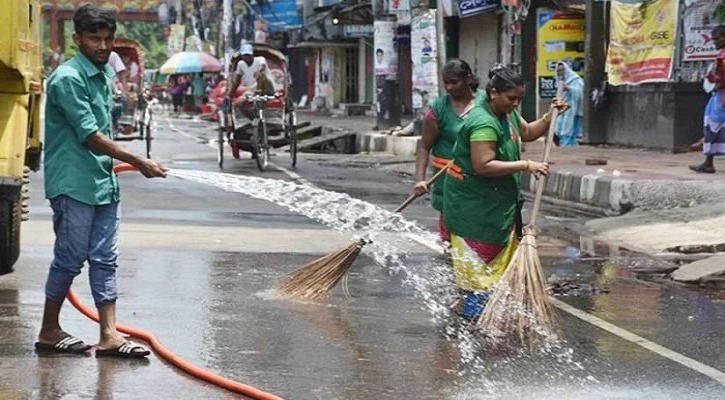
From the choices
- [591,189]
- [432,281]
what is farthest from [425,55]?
[432,281]

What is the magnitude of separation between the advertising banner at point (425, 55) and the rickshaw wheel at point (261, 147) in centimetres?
581

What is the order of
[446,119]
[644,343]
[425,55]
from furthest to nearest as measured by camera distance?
[425,55]
[446,119]
[644,343]

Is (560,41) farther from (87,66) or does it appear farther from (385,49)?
(87,66)

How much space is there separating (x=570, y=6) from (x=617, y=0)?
2867 mm

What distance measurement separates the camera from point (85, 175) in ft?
21.4

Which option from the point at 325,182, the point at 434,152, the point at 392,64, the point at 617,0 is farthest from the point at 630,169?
the point at 392,64

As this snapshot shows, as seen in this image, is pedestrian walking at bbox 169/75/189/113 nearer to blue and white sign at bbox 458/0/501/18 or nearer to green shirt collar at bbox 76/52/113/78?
blue and white sign at bbox 458/0/501/18

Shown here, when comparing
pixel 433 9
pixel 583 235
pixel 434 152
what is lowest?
pixel 583 235

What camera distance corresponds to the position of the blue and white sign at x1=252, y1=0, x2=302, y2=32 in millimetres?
51156

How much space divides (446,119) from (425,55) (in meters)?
17.5

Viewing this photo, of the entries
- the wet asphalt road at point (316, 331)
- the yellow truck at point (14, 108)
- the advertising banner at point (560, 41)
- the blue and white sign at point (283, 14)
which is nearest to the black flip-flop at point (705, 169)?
the wet asphalt road at point (316, 331)

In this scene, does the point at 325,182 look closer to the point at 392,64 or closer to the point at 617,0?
the point at 617,0

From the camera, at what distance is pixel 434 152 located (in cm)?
930

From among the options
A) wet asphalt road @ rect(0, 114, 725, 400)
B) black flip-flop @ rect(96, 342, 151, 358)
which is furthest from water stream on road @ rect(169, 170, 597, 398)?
black flip-flop @ rect(96, 342, 151, 358)
